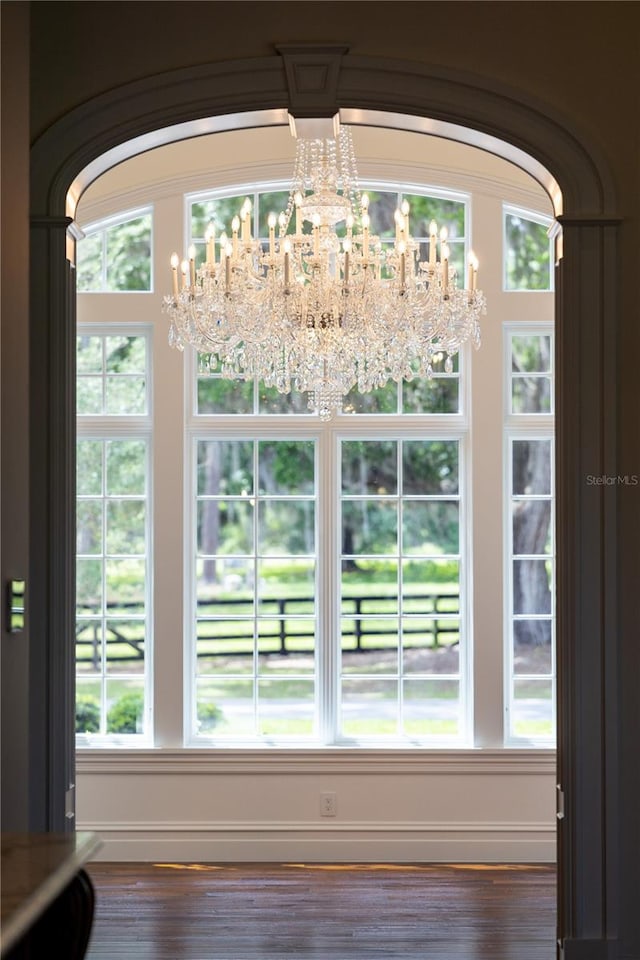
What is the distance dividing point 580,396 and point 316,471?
2.31 metres

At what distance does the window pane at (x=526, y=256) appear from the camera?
565 cm

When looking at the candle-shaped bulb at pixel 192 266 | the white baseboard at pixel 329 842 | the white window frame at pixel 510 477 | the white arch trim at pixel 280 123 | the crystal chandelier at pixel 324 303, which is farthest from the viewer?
the white window frame at pixel 510 477

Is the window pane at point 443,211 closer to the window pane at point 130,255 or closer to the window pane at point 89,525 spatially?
the window pane at point 130,255

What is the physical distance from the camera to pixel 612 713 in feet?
11.7

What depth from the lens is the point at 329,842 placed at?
5.41 meters

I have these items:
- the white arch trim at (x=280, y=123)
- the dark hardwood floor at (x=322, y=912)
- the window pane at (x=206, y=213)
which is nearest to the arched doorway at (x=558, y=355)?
the white arch trim at (x=280, y=123)

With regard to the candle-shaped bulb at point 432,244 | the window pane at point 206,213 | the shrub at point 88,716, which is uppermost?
the window pane at point 206,213

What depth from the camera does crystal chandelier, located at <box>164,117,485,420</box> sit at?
13.2 feet

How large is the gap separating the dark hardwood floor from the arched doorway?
89 centimetres

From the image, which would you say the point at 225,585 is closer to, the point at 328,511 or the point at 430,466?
the point at 328,511

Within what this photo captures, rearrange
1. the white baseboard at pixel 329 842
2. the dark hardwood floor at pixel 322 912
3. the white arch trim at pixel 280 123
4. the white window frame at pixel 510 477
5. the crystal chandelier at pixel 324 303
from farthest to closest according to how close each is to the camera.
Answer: the white window frame at pixel 510 477, the white baseboard at pixel 329 842, the dark hardwood floor at pixel 322 912, the crystal chandelier at pixel 324 303, the white arch trim at pixel 280 123

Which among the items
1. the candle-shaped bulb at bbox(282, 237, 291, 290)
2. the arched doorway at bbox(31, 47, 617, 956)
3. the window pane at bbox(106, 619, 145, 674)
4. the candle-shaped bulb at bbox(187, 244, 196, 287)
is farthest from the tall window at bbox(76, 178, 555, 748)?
the arched doorway at bbox(31, 47, 617, 956)

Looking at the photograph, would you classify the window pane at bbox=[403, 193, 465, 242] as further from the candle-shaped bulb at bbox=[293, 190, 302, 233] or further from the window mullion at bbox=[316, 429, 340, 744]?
the candle-shaped bulb at bbox=[293, 190, 302, 233]

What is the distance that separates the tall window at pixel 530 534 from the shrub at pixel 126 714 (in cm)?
198
